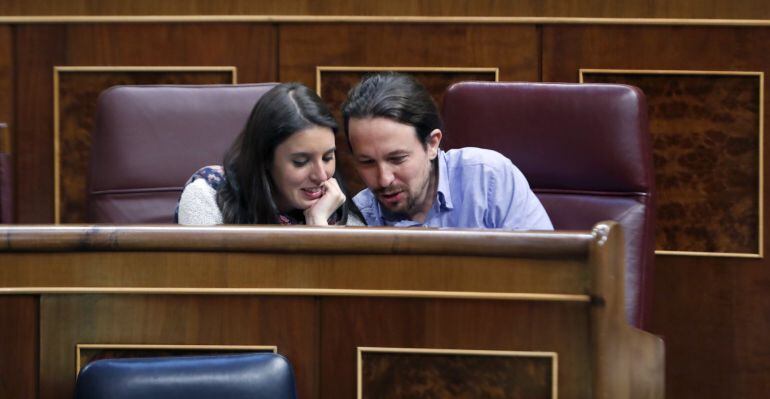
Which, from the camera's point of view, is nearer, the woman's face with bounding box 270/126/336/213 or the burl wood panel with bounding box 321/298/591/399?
the burl wood panel with bounding box 321/298/591/399

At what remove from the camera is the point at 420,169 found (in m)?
1.01

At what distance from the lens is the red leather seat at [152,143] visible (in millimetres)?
1029

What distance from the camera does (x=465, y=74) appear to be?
1361mm

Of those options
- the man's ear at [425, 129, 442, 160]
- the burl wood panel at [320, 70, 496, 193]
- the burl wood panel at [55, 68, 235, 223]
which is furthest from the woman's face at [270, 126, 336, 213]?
the burl wood panel at [55, 68, 235, 223]

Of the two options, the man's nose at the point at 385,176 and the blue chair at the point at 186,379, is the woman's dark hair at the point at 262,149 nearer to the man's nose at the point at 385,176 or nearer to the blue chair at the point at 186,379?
the man's nose at the point at 385,176

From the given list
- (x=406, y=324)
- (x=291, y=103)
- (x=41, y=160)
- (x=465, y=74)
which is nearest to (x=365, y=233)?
(x=406, y=324)

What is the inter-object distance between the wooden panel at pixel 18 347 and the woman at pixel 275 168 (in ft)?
1.18

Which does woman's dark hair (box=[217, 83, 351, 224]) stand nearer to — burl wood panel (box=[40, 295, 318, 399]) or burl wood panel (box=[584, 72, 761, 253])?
burl wood panel (box=[40, 295, 318, 399])

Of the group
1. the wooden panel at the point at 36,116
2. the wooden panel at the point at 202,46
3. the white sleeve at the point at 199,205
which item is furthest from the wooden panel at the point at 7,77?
the white sleeve at the point at 199,205

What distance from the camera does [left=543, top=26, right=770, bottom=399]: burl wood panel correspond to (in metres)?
1.30

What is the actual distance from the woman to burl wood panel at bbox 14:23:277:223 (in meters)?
0.39

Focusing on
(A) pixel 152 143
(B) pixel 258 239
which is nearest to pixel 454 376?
(B) pixel 258 239

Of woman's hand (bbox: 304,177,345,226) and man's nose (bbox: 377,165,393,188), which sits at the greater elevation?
man's nose (bbox: 377,165,393,188)

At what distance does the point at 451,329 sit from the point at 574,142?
1.43ft
